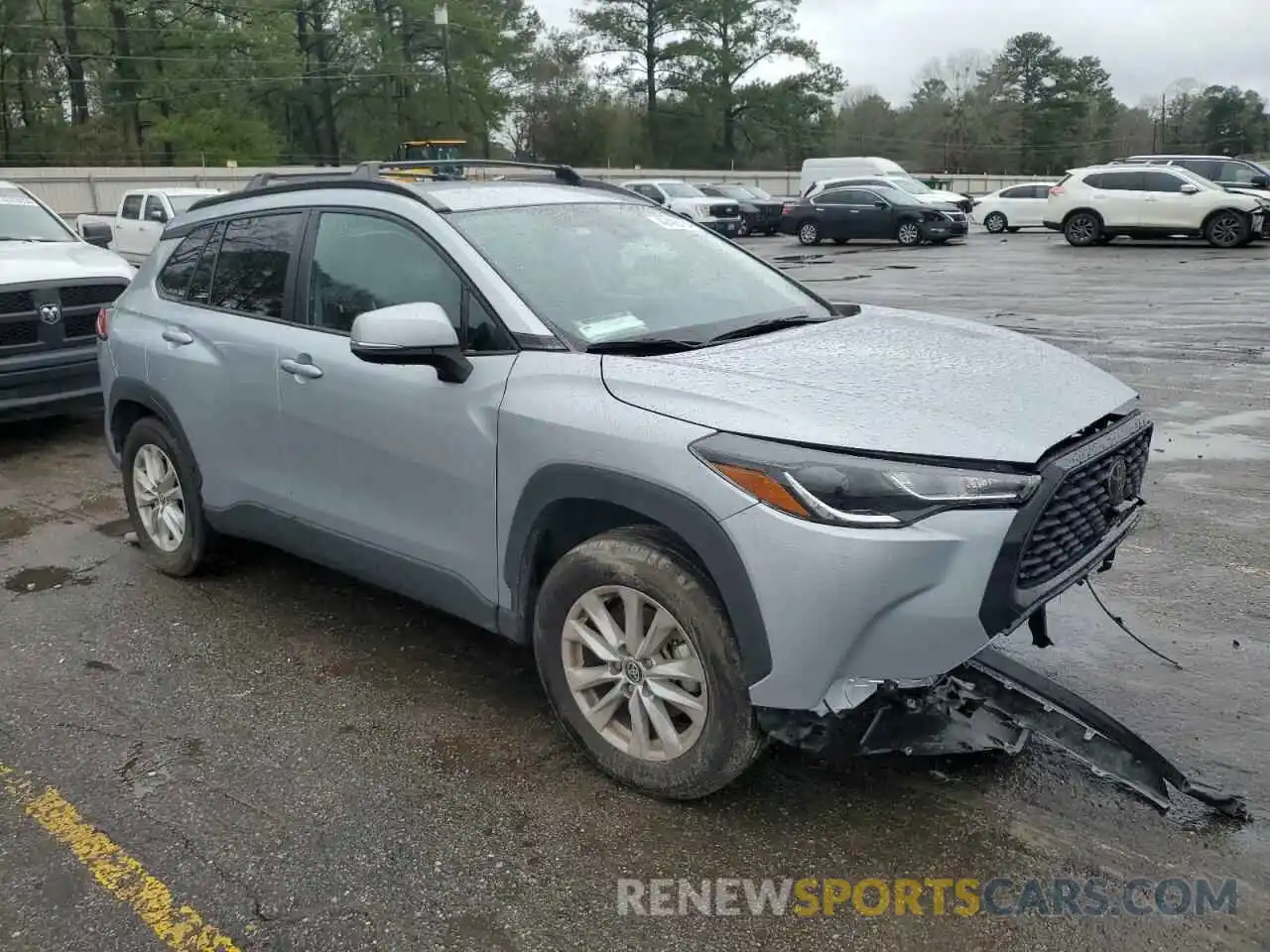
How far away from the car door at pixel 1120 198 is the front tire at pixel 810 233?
271 inches

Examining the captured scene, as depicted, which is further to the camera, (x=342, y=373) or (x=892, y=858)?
(x=342, y=373)

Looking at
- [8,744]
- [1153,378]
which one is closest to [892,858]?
[8,744]

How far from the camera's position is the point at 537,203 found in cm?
413

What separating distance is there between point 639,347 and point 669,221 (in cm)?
130

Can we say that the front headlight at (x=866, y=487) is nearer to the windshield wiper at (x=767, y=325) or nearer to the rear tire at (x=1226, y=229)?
the windshield wiper at (x=767, y=325)

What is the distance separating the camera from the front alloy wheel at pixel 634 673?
3.06 m

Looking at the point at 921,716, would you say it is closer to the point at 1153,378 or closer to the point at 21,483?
the point at 21,483

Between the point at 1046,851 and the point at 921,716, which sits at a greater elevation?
the point at 921,716

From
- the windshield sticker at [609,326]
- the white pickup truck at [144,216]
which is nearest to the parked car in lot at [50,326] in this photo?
the windshield sticker at [609,326]

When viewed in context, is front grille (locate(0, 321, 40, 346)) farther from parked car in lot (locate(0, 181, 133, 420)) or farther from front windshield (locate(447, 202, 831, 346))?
front windshield (locate(447, 202, 831, 346))

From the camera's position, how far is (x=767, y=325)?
12.5 feet

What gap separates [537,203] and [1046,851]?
2.79 metres

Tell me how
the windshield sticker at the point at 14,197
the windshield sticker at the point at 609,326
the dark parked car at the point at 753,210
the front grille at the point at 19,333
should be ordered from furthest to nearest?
1. the dark parked car at the point at 753,210
2. the windshield sticker at the point at 14,197
3. the front grille at the point at 19,333
4. the windshield sticker at the point at 609,326

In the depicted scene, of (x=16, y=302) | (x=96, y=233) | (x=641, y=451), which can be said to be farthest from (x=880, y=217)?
(x=641, y=451)
